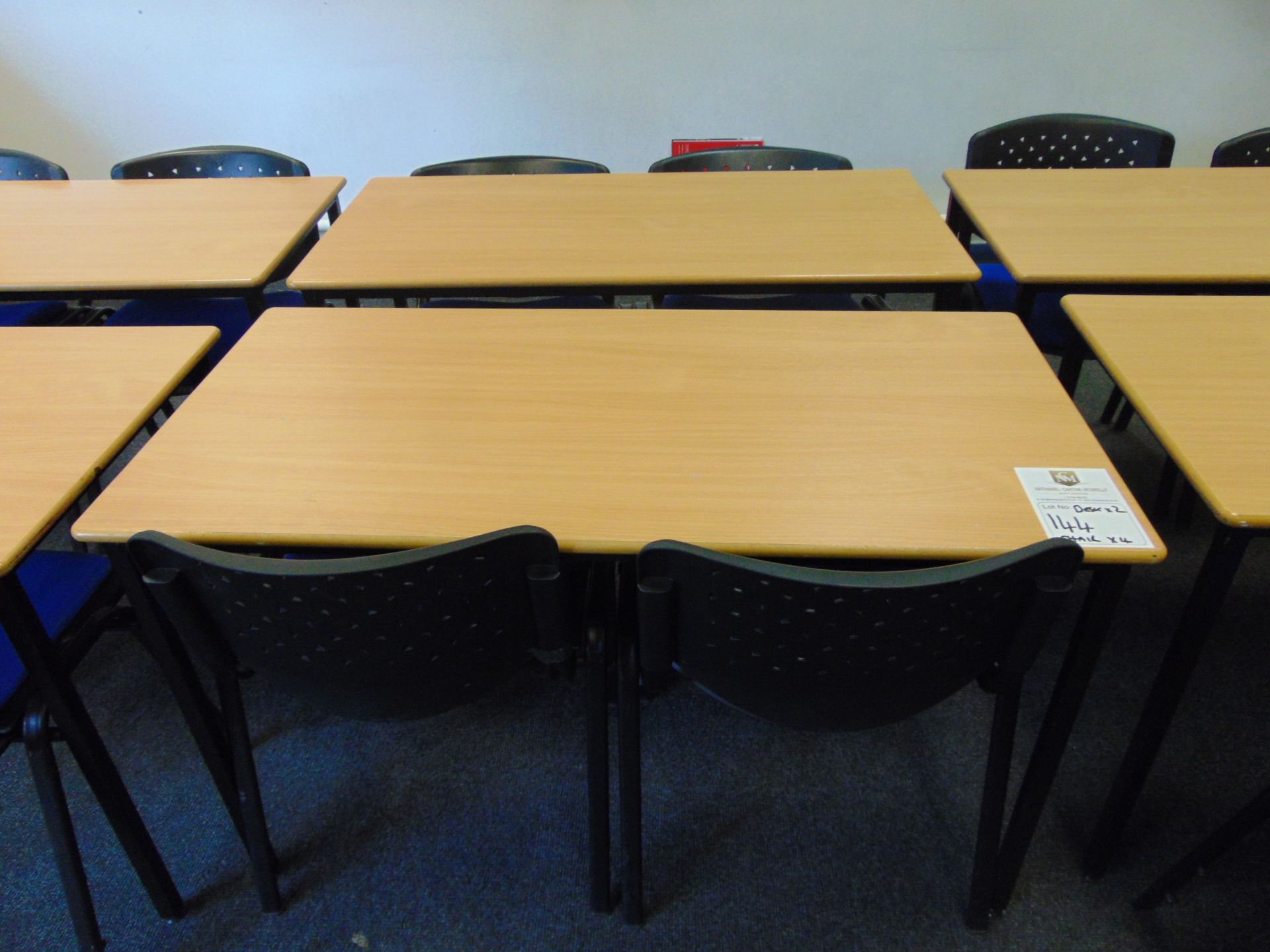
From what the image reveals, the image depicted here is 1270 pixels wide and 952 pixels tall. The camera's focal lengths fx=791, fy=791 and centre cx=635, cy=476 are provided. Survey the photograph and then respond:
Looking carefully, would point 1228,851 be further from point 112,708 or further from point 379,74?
point 379,74

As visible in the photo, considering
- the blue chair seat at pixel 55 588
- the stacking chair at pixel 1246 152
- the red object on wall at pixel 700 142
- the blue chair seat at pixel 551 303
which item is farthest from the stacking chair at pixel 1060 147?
the blue chair seat at pixel 55 588

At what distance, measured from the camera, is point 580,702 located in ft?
5.23

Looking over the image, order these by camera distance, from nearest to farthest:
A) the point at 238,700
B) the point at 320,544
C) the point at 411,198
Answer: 1. the point at 320,544
2. the point at 238,700
3. the point at 411,198

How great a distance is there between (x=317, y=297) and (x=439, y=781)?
97cm

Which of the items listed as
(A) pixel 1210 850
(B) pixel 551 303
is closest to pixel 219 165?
(B) pixel 551 303

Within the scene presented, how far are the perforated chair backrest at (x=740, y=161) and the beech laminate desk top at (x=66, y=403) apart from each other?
1.33 meters

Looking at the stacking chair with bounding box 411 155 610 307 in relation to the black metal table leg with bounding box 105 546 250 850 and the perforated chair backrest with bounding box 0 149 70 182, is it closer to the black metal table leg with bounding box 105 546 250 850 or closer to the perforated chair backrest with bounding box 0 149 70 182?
the perforated chair backrest with bounding box 0 149 70 182

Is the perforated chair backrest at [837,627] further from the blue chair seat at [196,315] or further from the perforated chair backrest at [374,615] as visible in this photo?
the blue chair seat at [196,315]

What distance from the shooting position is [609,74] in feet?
9.79

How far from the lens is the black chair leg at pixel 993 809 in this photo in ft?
3.54

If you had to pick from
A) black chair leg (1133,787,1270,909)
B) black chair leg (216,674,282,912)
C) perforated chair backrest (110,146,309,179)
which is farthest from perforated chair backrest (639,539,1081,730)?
perforated chair backrest (110,146,309,179)

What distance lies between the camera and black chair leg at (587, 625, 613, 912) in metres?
1.09

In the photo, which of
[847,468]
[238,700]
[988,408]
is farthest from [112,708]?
[988,408]

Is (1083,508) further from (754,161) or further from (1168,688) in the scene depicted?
(754,161)
